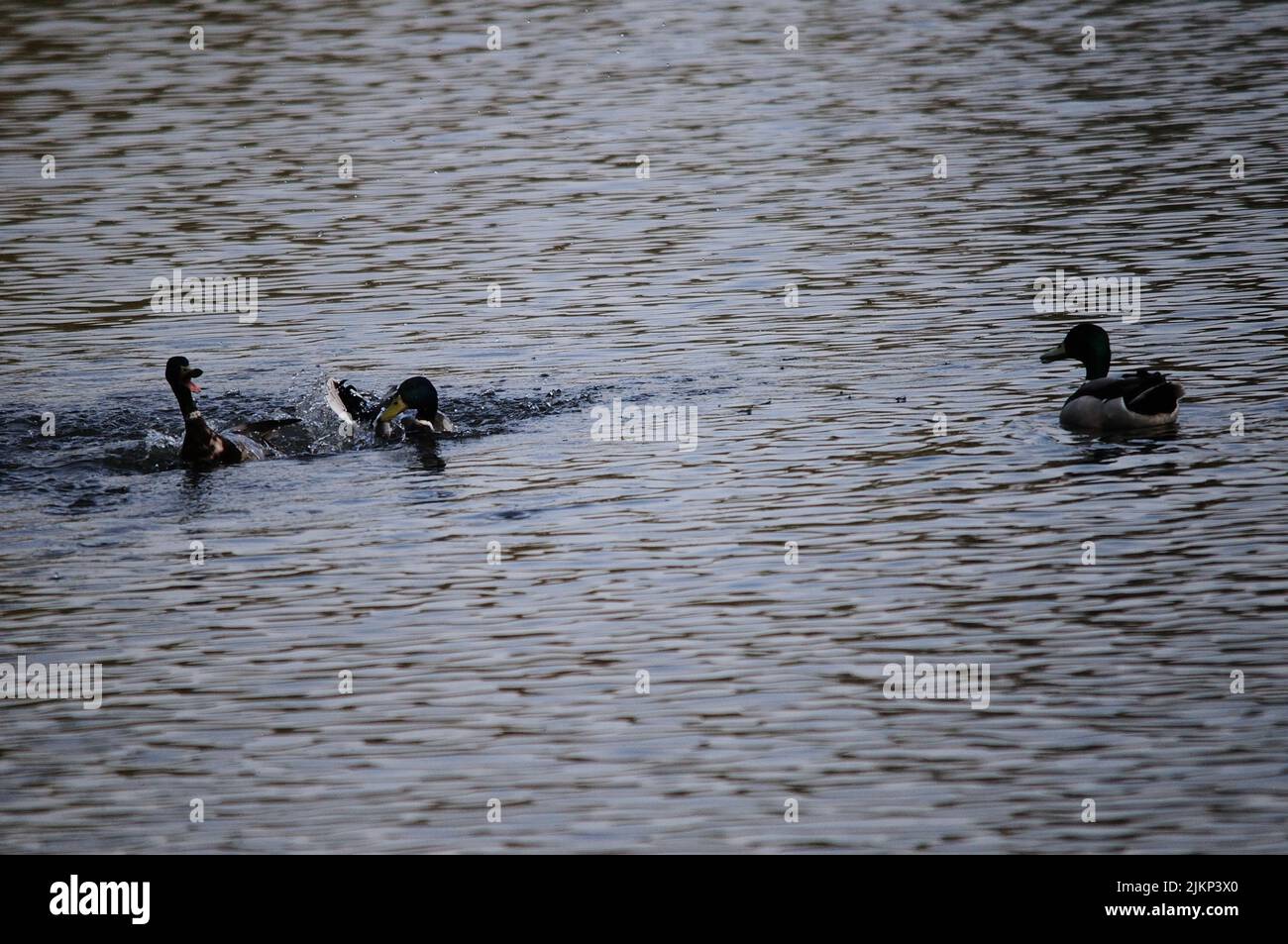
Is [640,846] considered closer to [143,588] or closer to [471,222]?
[143,588]

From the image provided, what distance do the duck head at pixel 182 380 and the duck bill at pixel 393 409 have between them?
156cm

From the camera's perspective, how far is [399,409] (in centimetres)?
1584

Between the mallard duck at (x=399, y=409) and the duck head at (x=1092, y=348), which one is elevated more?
the duck head at (x=1092, y=348)

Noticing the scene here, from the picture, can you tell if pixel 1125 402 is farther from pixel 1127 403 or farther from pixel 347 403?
pixel 347 403

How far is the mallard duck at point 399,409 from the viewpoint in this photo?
1570 cm

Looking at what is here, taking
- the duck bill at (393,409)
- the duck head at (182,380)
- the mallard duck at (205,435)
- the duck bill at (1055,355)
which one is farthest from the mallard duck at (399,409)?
the duck bill at (1055,355)

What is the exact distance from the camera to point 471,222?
79.3 ft

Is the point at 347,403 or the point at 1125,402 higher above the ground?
the point at 347,403

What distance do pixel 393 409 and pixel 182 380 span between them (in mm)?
1735

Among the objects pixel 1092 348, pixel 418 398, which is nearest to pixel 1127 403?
pixel 1092 348

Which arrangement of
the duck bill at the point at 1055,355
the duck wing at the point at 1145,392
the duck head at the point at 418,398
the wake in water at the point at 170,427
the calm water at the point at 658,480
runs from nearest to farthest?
the calm water at the point at 658,480 < the duck wing at the point at 1145,392 < the wake in water at the point at 170,427 < the duck head at the point at 418,398 < the duck bill at the point at 1055,355

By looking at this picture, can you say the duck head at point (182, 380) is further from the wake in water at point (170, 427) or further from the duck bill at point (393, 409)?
the duck bill at point (393, 409)

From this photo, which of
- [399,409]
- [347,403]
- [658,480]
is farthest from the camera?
[347,403]

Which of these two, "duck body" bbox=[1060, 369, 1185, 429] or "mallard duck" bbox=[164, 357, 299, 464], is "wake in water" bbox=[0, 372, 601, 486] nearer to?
"mallard duck" bbox=[164, 357, 299, 464]
